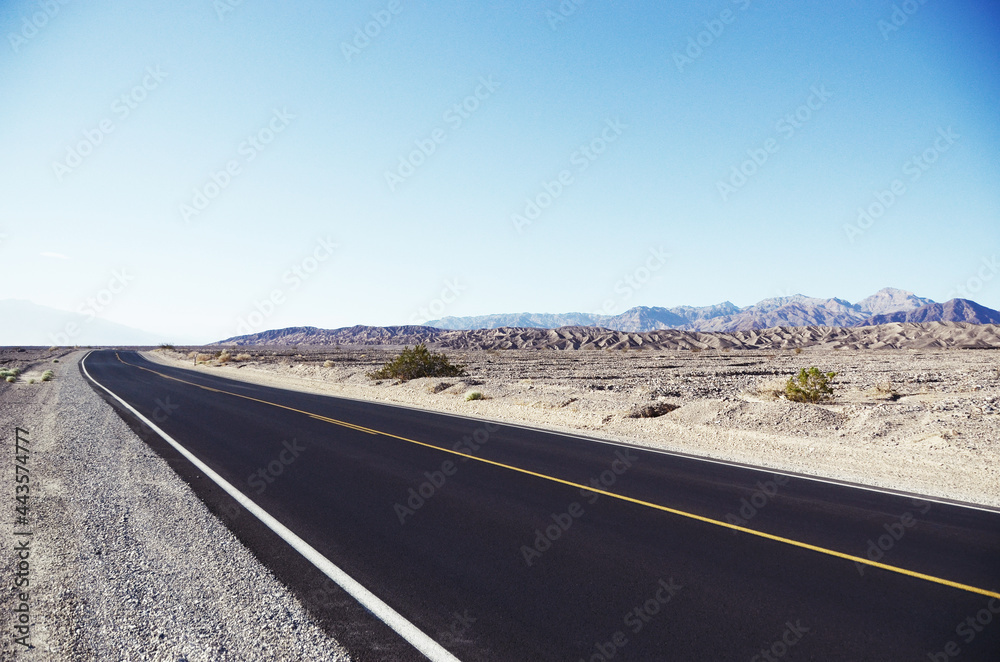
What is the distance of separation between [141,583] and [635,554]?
491 cm

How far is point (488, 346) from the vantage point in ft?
378

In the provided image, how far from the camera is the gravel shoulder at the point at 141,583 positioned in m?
4.23

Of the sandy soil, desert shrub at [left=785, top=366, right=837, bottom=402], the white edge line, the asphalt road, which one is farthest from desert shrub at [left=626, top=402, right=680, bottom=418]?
the white edge line

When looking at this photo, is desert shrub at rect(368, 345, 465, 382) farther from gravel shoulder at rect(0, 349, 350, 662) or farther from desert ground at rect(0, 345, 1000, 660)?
gravel shoulder at rect(0, 349, 350, 662)

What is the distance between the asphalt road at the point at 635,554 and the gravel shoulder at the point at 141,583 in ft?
2.29

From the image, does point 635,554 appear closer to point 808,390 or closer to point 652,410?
point 652,410

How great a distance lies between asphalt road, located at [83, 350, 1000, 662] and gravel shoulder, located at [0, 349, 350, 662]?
0.70 m

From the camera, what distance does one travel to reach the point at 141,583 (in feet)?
17.5

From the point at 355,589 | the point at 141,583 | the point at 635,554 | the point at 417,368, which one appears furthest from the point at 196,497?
the point at 417,368

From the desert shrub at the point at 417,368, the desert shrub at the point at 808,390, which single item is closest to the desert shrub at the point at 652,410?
the desert shrub at the point at 808,390

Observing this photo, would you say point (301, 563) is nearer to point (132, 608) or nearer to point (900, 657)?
point (132, 608)

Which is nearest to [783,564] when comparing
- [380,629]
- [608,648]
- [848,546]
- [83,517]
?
[848,546]

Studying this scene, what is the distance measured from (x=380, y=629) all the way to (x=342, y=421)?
506 inches

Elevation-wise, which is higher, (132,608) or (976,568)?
(132,608)
